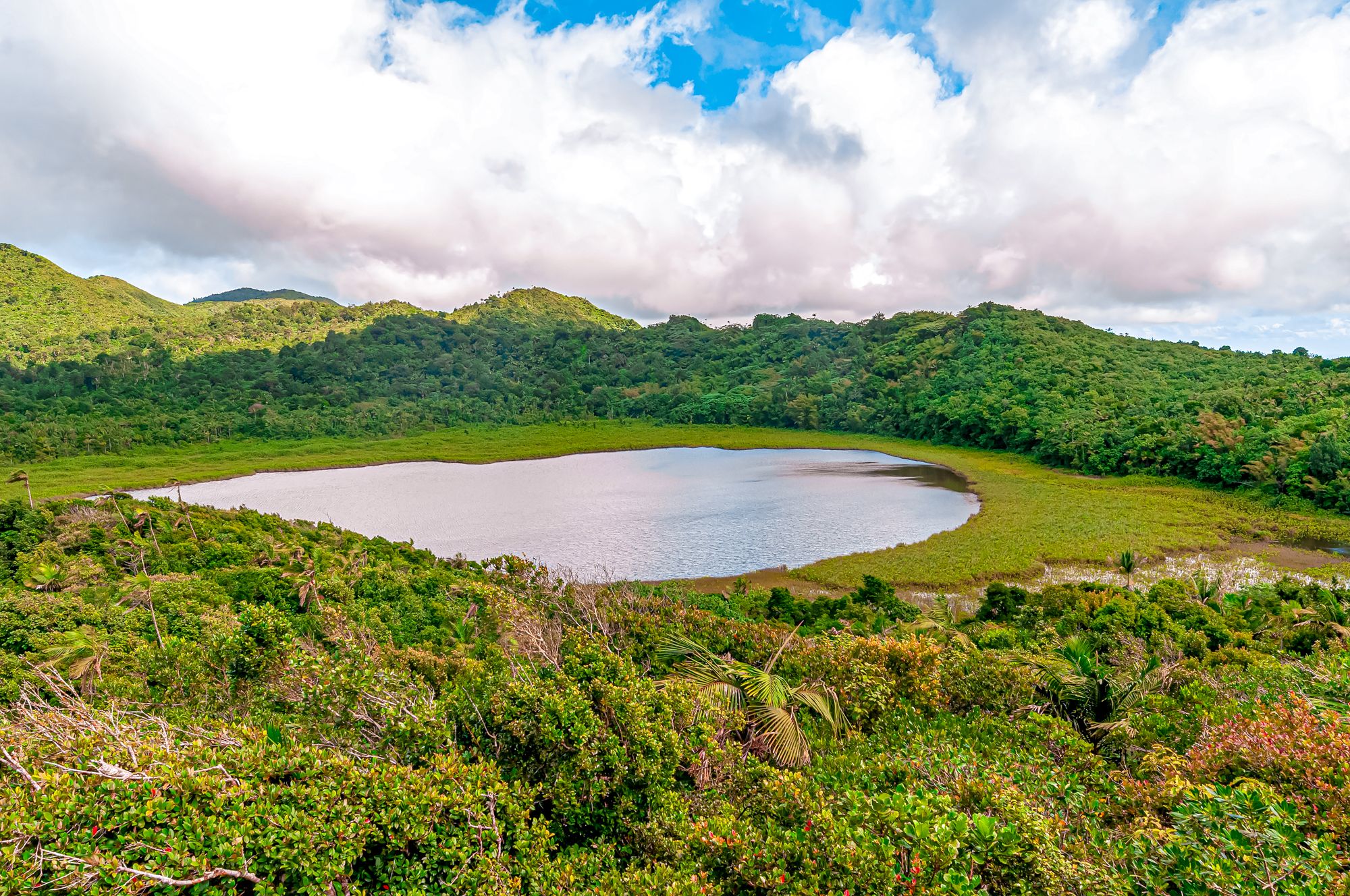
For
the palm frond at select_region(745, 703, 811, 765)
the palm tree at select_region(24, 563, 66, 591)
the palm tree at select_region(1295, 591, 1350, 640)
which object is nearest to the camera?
the palm frond at select_region(745, 703, 811, 765)

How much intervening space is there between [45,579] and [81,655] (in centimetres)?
719

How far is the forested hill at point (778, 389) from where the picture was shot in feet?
158

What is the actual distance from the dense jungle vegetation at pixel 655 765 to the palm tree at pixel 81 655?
70 mm

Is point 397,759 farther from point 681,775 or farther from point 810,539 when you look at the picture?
point 810,539

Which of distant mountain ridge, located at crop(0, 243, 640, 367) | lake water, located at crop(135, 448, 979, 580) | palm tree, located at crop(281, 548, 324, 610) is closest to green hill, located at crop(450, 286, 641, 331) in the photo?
distant mountain ridge, located at crop(0, 243, 640, 367)

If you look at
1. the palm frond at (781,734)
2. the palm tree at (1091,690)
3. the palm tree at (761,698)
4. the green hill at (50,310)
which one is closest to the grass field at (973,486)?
the palm tree at (1091,690)

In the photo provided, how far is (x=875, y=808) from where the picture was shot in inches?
188

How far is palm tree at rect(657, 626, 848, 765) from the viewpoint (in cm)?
738

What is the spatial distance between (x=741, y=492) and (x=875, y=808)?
40.8 m

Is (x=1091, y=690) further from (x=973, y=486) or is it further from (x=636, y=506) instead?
(x=973, y=486)

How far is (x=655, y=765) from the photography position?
572cm

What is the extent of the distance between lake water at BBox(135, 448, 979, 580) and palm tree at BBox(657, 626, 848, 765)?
54.2 feet

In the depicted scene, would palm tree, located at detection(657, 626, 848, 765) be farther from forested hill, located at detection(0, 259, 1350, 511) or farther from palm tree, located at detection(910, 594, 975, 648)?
forested hill, located at detection(0, 259, 1350, 511)

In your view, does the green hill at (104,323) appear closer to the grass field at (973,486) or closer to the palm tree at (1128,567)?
the grass field at (973,486)
